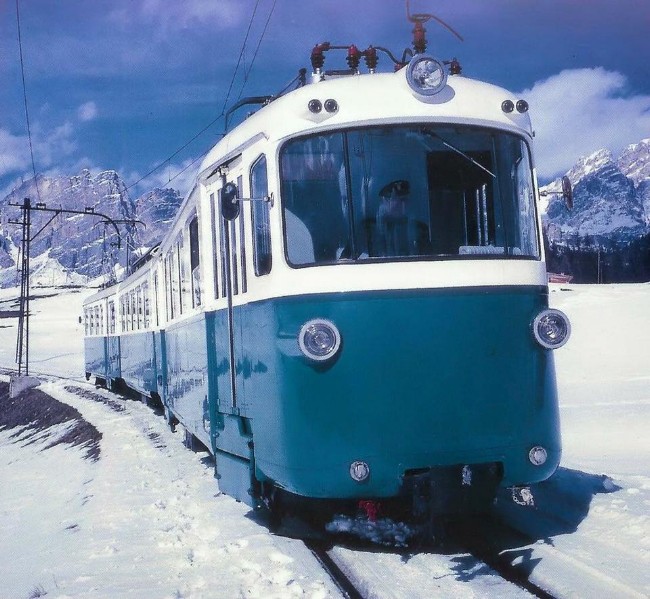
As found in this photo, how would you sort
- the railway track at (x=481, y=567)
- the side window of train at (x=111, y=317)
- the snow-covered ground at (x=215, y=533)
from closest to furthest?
the railway track at (x=481, y=567)
the snow-covered ground at (x=215, y=533)
the side window of train at (x=111, y=317)

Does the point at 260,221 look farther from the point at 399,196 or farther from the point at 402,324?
the point at 402,324

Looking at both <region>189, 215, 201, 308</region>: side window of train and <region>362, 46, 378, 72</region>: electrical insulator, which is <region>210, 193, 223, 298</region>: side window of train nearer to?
<region>189, 215, 201, 308</region>: side window of train

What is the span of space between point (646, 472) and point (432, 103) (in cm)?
488

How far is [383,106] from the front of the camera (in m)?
5.60

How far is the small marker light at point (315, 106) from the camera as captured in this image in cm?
558

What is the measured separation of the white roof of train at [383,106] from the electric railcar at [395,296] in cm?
1

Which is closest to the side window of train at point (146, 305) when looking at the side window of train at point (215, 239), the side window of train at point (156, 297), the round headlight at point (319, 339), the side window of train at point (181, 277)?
the side window of train at point (156, 297)

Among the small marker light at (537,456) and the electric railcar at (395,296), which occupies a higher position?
the electric railcar at (395,296)

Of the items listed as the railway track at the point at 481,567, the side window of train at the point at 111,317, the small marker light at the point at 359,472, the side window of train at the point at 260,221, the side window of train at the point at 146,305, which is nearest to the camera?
the railway track at the point at 481,567

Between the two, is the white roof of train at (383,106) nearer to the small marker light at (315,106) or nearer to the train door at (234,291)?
the small marker light at (315,106)

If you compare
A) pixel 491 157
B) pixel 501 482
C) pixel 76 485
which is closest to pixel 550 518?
pixel 501 482

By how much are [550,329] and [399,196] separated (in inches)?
54.1

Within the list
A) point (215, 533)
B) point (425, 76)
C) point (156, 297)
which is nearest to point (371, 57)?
point (425, 76)

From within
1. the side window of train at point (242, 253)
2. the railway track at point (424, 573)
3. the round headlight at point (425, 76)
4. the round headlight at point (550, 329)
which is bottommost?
the railway track at point (424, 573)
